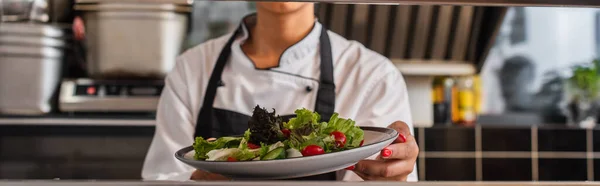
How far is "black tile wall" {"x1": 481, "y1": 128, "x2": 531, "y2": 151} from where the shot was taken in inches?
102

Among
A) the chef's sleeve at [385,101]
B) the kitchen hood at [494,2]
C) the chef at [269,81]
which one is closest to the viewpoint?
the kitchen hood at [494,2]

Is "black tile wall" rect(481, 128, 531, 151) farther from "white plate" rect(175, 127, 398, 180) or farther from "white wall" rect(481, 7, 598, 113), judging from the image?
"white plate" rect(175, 127, 398, 180)

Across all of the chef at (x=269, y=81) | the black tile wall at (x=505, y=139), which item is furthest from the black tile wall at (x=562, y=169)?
the chef at (x=269, y=81)

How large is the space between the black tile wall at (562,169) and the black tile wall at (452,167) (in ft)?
0.98

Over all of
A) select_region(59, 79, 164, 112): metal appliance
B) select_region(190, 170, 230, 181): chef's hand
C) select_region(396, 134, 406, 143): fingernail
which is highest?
select_region(396, 134, 406, 143): fingernail

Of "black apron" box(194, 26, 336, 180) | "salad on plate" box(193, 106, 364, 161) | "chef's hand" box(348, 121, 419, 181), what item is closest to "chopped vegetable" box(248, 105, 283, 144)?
"salad on plate" box(193, 106, 364, 161)

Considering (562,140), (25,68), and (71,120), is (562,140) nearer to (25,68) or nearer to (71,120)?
(71,120)

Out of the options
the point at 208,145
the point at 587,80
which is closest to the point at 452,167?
the point at 587,80

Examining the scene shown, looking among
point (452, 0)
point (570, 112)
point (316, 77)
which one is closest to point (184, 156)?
point (452, 0)

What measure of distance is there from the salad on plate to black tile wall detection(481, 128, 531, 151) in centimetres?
196

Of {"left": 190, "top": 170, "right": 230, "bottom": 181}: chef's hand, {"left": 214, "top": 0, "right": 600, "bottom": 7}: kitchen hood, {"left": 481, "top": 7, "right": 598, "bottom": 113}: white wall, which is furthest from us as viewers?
{"left": 481, "top": 7, "right": 598, "bottom": 113}: white wall

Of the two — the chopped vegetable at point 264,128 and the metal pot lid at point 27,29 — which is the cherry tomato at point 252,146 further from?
the metal pot lid at point 27,29

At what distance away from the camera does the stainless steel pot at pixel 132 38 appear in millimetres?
2525

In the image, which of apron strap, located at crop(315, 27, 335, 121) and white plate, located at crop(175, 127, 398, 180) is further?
apron strap, located at crop(315, 27, 335, 121)
